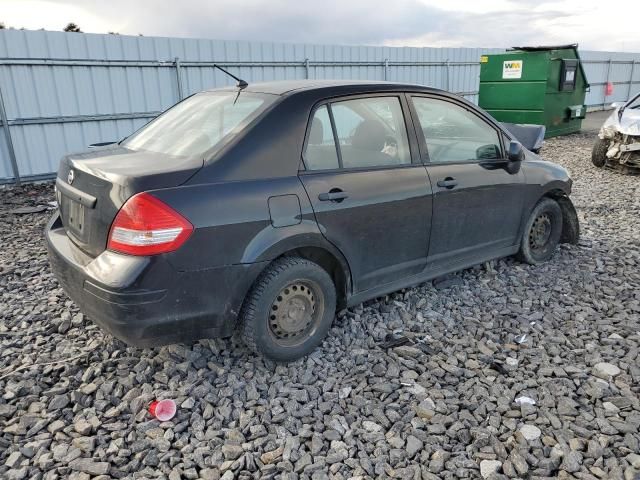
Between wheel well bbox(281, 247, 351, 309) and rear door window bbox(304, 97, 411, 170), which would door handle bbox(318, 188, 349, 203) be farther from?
wheel well bbox(281, 247, 351, 309)

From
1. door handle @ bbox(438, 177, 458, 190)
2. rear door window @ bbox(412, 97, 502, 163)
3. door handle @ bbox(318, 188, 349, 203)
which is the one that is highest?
rear door window @ bbox(412, 97, 502, 163)

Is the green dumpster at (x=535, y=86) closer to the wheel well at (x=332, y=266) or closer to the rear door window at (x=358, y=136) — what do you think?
the rear door window at (x=358, y=136)

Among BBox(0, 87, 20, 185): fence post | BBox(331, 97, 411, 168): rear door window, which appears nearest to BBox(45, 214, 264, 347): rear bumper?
BBox(331, 97, 411, 168): rear door window

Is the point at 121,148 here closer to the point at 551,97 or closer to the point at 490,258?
the point at 490,258

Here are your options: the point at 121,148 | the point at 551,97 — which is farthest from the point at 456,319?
the point at 551,97

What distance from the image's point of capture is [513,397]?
283 cm

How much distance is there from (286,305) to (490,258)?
203 cm

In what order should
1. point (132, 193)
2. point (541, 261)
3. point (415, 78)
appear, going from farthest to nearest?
point (415, 78) → point (541, 261) → point (132, 193)

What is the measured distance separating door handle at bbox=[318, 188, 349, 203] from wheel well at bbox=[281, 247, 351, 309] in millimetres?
306

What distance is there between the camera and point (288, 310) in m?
3.09

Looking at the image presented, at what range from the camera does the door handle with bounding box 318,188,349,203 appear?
9.86ft

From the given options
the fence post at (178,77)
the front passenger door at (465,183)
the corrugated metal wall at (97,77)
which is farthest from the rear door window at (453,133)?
the fence post at (178,77)

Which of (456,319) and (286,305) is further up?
(286,305)

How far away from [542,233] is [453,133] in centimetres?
159
